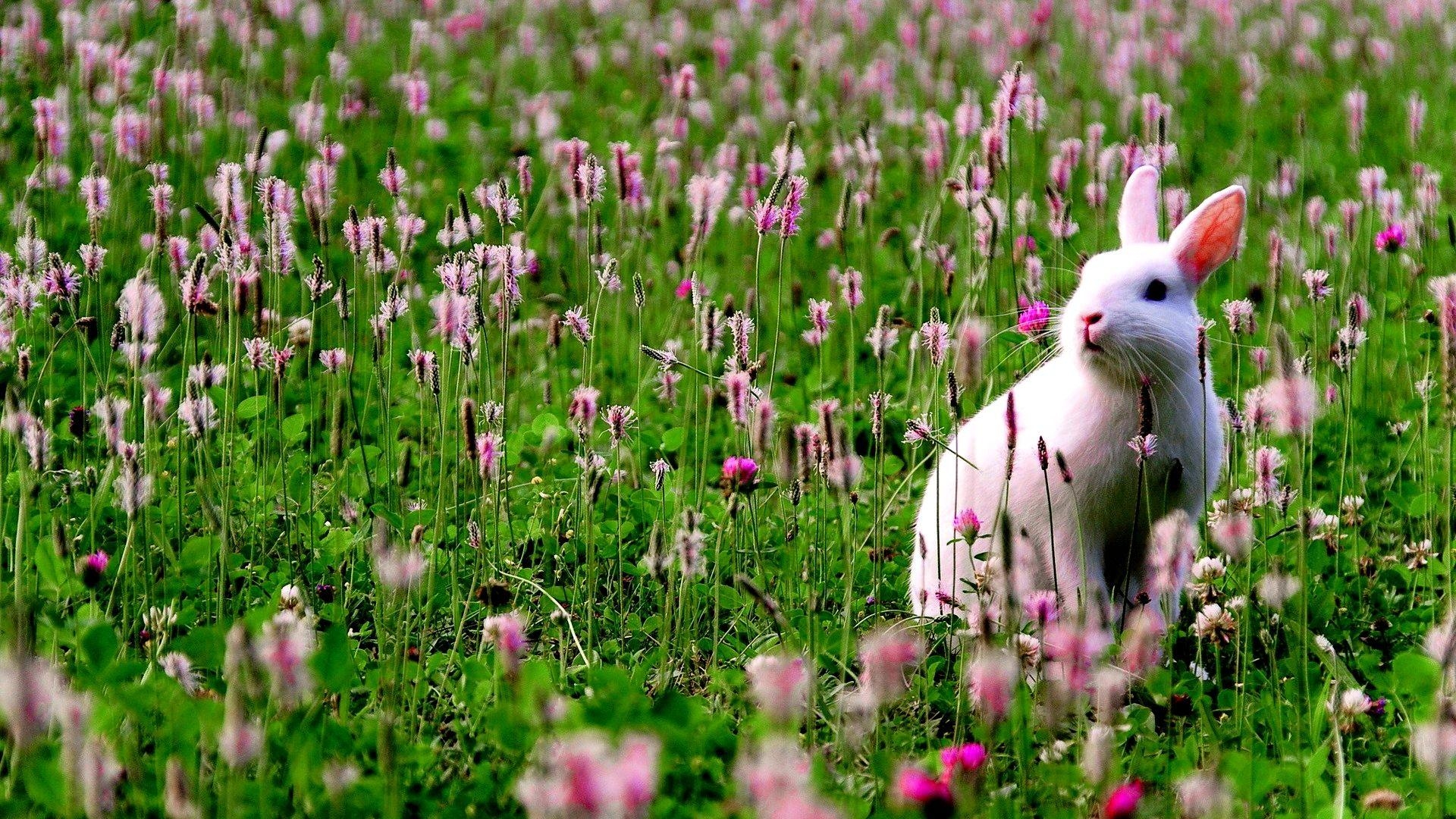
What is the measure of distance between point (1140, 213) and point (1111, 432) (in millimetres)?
633

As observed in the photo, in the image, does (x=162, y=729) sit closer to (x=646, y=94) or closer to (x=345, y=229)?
(x=345, y=229)

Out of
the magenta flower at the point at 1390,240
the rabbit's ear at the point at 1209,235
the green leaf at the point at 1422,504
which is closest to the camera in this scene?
the rabbit's ear at the point at 1209,235

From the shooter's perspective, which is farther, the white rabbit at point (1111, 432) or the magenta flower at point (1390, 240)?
the magenta flower at point (1390, 240)

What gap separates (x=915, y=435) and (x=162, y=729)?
1.31 meters

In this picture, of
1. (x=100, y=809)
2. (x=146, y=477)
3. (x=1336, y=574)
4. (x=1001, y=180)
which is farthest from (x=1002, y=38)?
(x=100, y=809)

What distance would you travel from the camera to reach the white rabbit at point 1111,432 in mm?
2918

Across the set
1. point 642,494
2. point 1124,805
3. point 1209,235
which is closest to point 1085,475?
point 1209,235

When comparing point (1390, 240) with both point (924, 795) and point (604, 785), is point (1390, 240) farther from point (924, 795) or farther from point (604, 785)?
point (604, 785)

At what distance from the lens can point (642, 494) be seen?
11.3ft

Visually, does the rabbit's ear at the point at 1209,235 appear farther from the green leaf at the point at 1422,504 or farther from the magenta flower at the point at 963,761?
the magenta flower at the point at 963,761

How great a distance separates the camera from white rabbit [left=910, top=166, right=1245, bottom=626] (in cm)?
292

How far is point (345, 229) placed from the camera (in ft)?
9.78

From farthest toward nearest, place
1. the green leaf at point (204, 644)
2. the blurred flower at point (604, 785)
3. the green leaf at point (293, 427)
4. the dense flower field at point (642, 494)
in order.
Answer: the green leaf at point (293, 427) < the green leaf at point (204, 644) < the dense flower field at point (642, 494) < the blurred flower at point (604, 785)

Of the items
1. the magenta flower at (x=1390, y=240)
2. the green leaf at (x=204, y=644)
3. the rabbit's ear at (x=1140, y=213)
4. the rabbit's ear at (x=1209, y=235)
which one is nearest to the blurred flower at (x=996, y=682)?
the green leaf at (x=204, y=644)
